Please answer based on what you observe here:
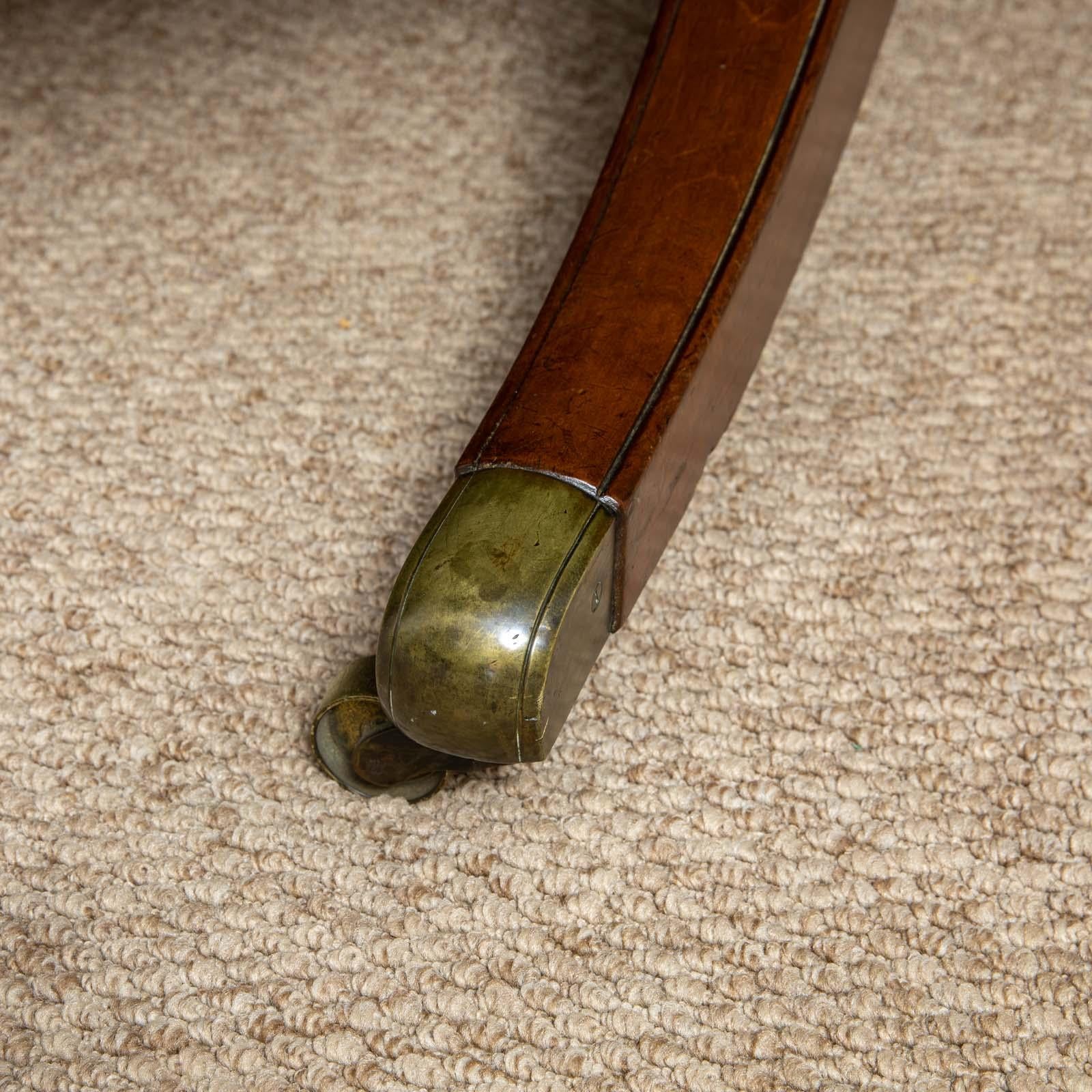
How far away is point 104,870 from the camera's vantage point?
0.57 m

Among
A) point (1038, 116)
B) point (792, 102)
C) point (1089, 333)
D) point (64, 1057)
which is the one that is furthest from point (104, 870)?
point (1038, 116)

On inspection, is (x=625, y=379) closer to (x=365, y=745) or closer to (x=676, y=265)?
(x=676, y=265)

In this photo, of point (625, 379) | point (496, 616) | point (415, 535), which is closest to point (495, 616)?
point (496, 616)

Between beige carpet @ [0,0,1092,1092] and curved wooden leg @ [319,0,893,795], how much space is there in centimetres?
9

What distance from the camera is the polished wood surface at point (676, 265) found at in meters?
0.48

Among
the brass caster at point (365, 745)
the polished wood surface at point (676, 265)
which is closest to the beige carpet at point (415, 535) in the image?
the brass caster at point (365, 745)

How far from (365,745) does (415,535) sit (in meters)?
0.16

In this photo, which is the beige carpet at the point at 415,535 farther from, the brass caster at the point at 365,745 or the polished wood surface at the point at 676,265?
the polished wood surface at the point at 676,265

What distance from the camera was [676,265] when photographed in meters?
0.51

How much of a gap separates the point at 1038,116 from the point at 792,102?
40 cm

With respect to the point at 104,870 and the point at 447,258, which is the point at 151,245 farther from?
the point at 104,870

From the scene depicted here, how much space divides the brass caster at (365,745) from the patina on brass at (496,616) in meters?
0.06

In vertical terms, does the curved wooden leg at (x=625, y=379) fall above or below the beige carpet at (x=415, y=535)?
above

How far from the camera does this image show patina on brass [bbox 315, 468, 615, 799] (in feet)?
1.44
